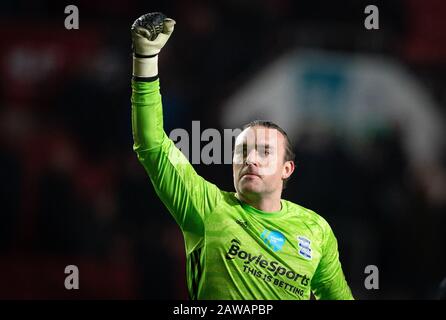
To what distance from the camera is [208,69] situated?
27.8ft

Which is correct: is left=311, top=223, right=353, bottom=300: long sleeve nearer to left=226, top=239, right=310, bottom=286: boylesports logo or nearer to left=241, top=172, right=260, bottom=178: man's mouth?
left=226, top=239, right=310, bottom=286: boylesports logo

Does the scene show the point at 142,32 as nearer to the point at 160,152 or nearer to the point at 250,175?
the point at 160,152

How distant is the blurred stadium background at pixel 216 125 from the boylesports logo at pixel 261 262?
2244 millimetres

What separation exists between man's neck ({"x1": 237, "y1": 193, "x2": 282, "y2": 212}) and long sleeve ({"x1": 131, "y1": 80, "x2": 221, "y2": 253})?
0.15m

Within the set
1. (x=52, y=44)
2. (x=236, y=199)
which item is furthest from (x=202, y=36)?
(x=236, y=199)

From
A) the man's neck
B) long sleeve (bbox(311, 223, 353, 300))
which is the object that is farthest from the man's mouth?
long sleeve (bbox(311, 223, 353, 300))

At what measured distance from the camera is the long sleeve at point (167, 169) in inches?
163

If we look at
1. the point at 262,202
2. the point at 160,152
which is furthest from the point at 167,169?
the point at 262,202

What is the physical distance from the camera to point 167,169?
4258 mm

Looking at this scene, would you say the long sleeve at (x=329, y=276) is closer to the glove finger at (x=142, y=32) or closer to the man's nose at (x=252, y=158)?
the man's nose at (x=252, y=158)

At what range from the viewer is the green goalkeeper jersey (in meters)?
4.18

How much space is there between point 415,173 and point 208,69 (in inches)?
86.8

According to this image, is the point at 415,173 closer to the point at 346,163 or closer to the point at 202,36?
the point at 346,163

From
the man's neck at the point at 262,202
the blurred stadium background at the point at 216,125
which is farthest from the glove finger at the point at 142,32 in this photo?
the blurred stadium background at the point at 216,125
